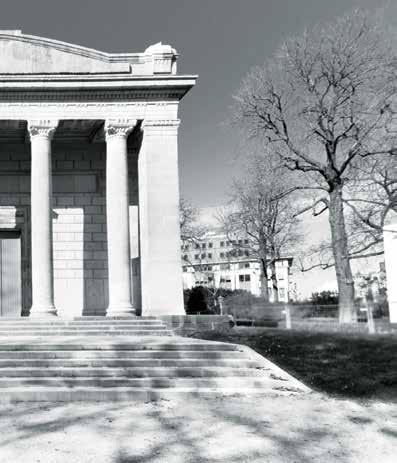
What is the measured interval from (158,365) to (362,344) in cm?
561

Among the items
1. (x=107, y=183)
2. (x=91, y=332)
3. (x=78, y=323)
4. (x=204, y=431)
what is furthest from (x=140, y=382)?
(x=107, y=183)

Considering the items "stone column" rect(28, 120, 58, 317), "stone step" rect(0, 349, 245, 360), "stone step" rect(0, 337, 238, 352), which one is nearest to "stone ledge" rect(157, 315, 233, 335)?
"stone column" rect(28, 120, 58, 317)

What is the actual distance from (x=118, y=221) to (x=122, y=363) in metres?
8.81

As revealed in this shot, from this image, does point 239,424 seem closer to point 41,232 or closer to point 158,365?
point 158,365

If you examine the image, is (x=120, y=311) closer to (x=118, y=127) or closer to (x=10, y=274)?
(x=10, y=274)

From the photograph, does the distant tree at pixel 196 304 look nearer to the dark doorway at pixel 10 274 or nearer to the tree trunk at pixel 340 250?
the tree trunk at pixel 340 250

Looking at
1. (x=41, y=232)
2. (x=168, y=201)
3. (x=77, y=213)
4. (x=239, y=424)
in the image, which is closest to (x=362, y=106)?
(x=168, y=201)

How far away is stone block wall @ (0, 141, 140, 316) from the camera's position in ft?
72.7

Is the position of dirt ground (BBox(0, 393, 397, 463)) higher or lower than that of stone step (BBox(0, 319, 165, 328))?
lower

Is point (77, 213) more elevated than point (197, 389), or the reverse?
point (77, 213)

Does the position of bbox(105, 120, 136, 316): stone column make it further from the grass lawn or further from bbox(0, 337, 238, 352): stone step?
bbox(0, 337, 238, 352): stone step

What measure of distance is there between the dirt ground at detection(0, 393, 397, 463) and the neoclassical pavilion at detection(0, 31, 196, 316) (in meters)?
10.4

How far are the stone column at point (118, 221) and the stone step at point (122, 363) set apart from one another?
24.5 feet

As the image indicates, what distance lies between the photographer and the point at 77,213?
22859 millimetres
